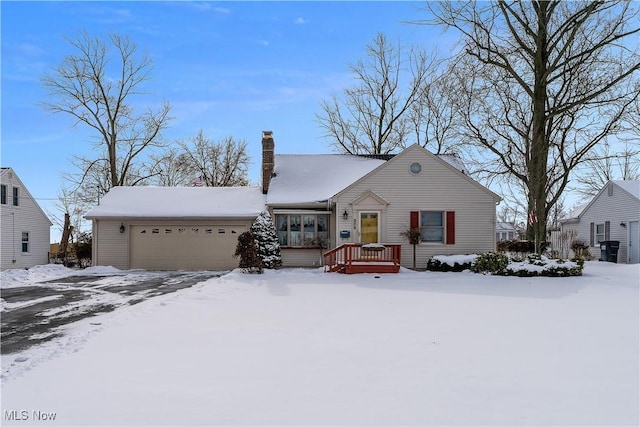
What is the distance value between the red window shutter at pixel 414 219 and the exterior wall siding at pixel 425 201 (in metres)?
0.13

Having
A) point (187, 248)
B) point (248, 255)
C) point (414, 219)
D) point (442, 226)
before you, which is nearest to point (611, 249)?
point (442, 226)

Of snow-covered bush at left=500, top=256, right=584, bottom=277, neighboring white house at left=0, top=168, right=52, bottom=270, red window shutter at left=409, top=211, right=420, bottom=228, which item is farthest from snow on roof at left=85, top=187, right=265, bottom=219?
snow-covered bush at left=500, top=256, right=584, bottom=277

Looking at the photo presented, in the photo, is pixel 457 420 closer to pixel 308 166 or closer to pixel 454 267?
pixel 454 267

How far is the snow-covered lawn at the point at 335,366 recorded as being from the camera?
13.7 ft

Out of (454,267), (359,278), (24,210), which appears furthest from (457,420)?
(24,210)

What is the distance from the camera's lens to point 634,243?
2375 cm

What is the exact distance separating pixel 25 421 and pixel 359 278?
480 inches

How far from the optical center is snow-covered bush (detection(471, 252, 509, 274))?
16250 mm

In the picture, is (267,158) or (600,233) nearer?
→ (267,158)

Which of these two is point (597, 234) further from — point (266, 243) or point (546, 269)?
point (266, 243)

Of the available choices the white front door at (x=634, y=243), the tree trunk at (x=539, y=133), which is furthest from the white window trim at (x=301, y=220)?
the white front door at (x=634, y=243)

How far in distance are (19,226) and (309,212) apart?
1781 cm

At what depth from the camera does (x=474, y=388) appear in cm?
476

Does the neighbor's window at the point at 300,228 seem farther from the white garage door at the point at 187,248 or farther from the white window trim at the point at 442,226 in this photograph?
the white window trim at the point at 442,226
